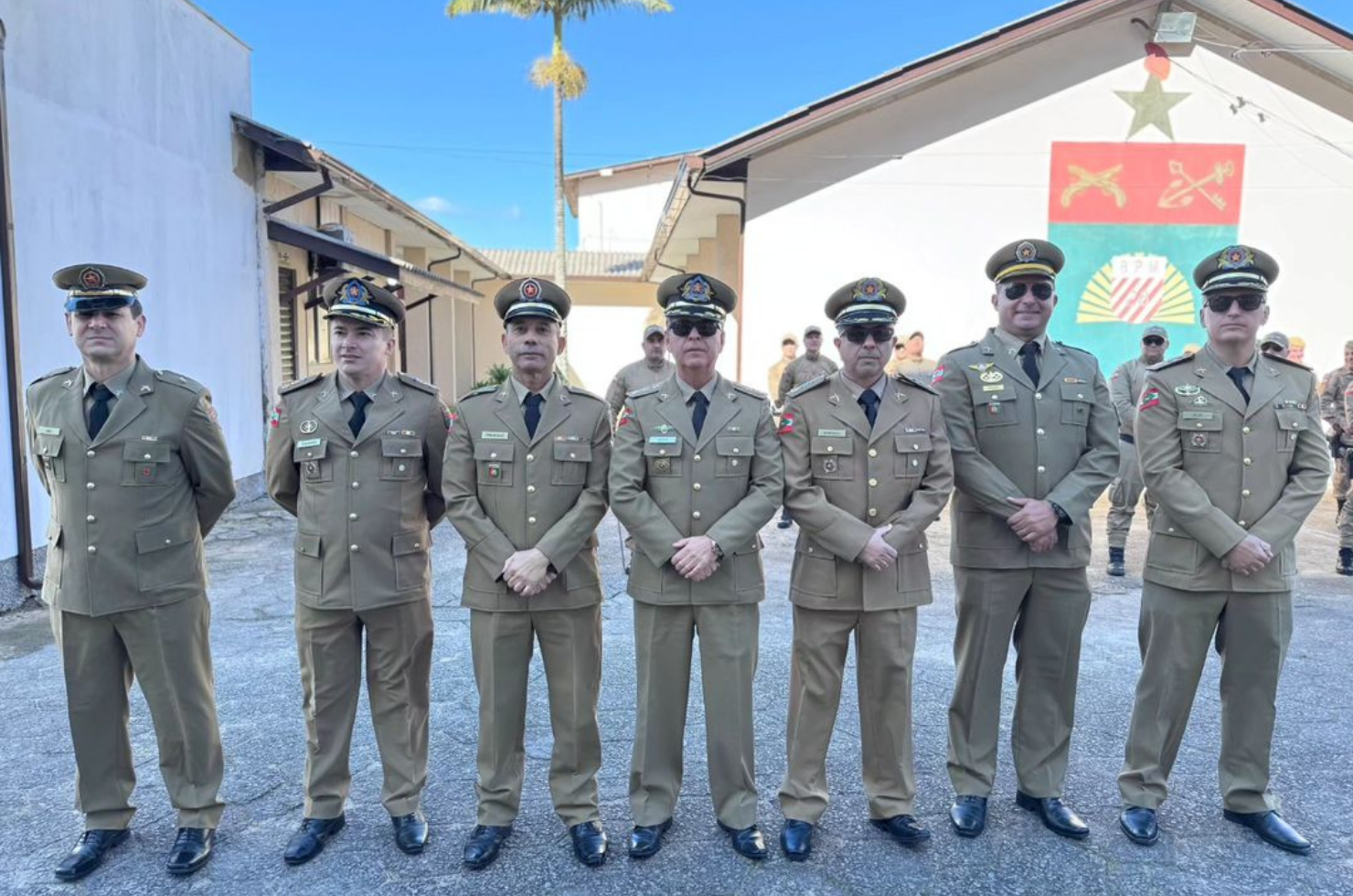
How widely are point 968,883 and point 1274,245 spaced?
38.7 feet

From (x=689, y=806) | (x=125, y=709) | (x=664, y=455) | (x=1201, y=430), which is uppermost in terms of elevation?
(x=1201, y=430)

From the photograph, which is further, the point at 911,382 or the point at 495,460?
the point at 911,382

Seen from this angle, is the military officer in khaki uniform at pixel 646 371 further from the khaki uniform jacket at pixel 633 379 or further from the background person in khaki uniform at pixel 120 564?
the background person in khaki uniform at pixel 120 564

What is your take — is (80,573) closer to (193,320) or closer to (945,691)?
(945,691)

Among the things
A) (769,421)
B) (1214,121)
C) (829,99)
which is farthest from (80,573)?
(1214,121)

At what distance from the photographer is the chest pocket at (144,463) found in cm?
302

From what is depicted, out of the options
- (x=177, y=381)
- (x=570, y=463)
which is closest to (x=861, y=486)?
(x=570, y=463)

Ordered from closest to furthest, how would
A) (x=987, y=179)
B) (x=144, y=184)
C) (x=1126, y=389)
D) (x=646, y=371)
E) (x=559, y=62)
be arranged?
(x=1126, y=389) < (x=646, y=371) < (x=144, y=184) < (x=987, y=179) < (x=559, y=62)

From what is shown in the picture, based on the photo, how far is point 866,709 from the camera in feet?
10.5

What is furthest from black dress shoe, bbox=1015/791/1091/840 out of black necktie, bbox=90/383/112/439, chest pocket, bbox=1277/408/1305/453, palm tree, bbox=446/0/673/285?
palm tree, bbox=446/0/673/285

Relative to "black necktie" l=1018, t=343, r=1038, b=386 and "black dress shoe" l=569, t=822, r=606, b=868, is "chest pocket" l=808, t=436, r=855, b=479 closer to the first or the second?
"black necktie" l=1018, t=343, r=1038, b=386

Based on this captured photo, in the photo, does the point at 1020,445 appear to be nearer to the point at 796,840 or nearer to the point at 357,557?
the point at 796,840

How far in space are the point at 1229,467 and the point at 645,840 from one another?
2543 millimetres

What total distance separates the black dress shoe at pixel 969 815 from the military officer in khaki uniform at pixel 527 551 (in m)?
1.32
